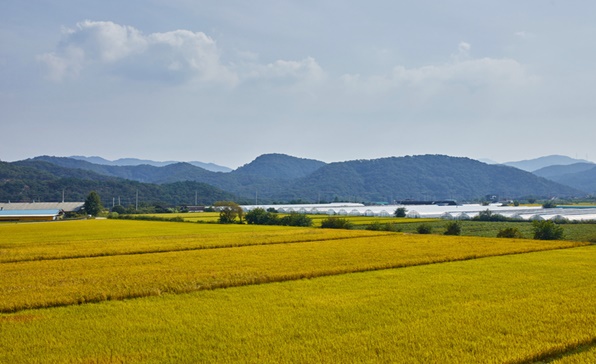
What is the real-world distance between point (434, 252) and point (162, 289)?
19.1 meters

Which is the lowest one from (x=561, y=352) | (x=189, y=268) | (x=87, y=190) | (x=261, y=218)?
(x=561, y=352)

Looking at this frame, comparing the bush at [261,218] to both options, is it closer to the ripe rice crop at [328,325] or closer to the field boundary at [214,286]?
the field boundary at [214,286]

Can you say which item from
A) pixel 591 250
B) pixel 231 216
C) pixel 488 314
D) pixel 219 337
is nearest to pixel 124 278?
pixel 219 337

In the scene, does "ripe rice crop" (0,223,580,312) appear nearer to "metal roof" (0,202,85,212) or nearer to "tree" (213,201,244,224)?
"tree" (213,201,244,224)

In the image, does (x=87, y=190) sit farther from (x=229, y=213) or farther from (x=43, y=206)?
(x=229, y=213)

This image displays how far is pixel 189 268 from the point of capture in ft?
78.3

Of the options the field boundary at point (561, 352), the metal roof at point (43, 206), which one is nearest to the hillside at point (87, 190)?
the metal roof at point (43, 206)

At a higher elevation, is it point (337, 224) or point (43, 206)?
point (43, 206)

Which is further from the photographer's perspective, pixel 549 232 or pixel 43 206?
pixel 43 206

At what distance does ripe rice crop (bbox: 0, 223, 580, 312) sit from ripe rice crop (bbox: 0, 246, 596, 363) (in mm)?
1403

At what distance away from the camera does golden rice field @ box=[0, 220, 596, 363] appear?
425 inches

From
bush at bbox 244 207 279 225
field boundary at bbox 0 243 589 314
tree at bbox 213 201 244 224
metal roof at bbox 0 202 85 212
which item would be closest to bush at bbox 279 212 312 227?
bush at bbox 244 207 279 225

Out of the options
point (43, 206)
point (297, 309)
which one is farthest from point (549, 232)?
point (43, 206)

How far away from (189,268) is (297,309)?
10282 mm
